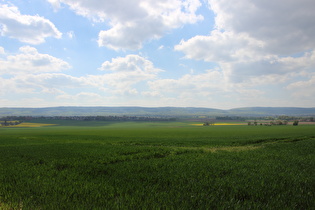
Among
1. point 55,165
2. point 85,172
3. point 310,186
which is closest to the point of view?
point 310,186

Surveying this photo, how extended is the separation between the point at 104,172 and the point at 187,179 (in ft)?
16.6

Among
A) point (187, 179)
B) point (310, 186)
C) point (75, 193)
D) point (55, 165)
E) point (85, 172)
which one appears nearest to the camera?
point (75, 193)

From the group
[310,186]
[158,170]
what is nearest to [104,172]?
[158,170]

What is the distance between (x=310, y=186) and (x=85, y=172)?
1154 centimetres

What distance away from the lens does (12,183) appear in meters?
8.92

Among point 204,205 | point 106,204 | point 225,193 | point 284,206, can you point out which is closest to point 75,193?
point 106,204

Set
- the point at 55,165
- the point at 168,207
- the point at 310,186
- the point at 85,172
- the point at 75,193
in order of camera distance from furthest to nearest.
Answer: the point at 55,165
the point at 85,172
the point at 310,186
the point at 75,193
the point at 168,207

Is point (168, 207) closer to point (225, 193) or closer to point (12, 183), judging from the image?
point (225, 193)

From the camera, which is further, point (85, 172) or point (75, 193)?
point (85, 172)

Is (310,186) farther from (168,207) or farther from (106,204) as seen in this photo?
(106,204)

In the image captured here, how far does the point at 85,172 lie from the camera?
11109 mm

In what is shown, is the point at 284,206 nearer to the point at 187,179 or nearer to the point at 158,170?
the point at 187,179

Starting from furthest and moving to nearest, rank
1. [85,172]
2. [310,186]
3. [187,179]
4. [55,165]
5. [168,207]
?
[55,165]
[85,172]
[187,179]
[310,186]
[168,207]

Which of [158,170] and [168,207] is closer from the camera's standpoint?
[168,207]
